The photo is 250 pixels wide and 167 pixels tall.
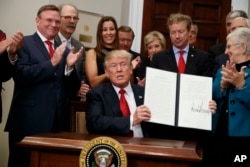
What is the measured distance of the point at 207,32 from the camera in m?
5.09

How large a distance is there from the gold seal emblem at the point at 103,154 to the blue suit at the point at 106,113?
2.26 ft

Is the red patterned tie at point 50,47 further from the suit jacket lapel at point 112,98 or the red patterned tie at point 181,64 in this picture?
the red patterned tie at point 181,64

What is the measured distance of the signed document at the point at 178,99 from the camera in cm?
257

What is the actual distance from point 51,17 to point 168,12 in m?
2.25

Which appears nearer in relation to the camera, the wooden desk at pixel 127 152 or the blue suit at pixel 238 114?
the wooden desk at pixel 127 152

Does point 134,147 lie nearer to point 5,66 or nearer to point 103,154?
point 103,154

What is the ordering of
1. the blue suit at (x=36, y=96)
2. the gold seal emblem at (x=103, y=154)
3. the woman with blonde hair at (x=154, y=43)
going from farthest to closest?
the woman with blonde hair at (x=154, y=43) → the blue suit at (x=36, y=96) → the gold seal emblem at (x=103, y=154)

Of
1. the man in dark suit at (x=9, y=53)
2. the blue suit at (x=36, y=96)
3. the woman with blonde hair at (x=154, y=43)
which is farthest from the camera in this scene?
the woman with blonde hair at (x=154, y=43)

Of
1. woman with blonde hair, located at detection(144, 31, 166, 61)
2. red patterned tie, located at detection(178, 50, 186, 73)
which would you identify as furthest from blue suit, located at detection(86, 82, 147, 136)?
woman with blonde hair, located at detection(144, 31, 166, 61)

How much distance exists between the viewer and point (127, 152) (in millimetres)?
1914

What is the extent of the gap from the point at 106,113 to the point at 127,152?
0.80 metres

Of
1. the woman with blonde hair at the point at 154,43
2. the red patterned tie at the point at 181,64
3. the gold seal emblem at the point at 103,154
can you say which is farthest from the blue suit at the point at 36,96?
the gold seal emblem at the point at 103,154

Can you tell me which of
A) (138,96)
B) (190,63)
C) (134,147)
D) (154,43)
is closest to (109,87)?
(138,96)

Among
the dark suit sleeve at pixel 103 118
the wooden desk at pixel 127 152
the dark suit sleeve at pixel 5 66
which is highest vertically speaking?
the dark suit sleeve at pixel 5 66
